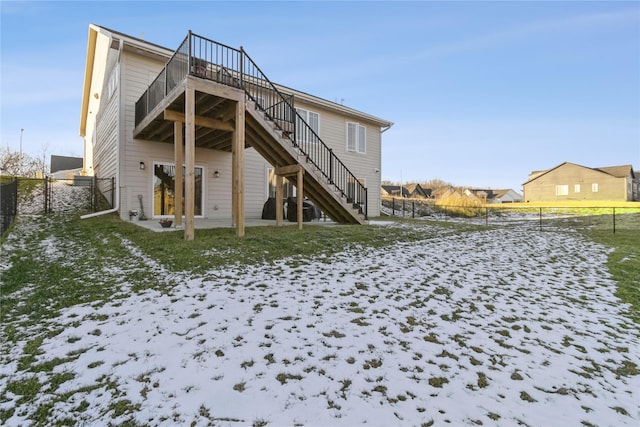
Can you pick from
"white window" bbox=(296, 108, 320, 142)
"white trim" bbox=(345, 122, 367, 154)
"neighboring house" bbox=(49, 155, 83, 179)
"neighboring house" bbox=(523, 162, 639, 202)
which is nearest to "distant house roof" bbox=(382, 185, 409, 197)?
"neighboring house" bbox=(523, 162, 639, 202)

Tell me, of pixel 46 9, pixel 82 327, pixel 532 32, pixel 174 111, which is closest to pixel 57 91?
pixel 46 9

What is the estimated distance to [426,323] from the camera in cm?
334

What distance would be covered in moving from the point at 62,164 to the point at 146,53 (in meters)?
25.6

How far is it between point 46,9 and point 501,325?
1242 centimetres

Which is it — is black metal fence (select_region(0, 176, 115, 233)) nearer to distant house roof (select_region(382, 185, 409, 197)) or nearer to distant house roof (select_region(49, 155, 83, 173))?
distant house roof (select_region(49, 155, 83, 173))

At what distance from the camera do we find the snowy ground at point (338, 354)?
1.97 m

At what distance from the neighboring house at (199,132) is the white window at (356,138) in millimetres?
1349

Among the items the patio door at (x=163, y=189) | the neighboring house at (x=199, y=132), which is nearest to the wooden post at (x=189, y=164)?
the neighboring house at (x=199, y=132)

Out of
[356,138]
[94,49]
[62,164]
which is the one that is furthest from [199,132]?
[62,164]

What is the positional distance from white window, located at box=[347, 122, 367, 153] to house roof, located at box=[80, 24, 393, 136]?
0.48m

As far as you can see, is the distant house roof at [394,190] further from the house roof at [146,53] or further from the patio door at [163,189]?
the patio door at [163,189]

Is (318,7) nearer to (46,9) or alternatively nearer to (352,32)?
(352,32)

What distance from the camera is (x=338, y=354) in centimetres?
262

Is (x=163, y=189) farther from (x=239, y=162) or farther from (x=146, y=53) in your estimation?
(x=239, y=162)
